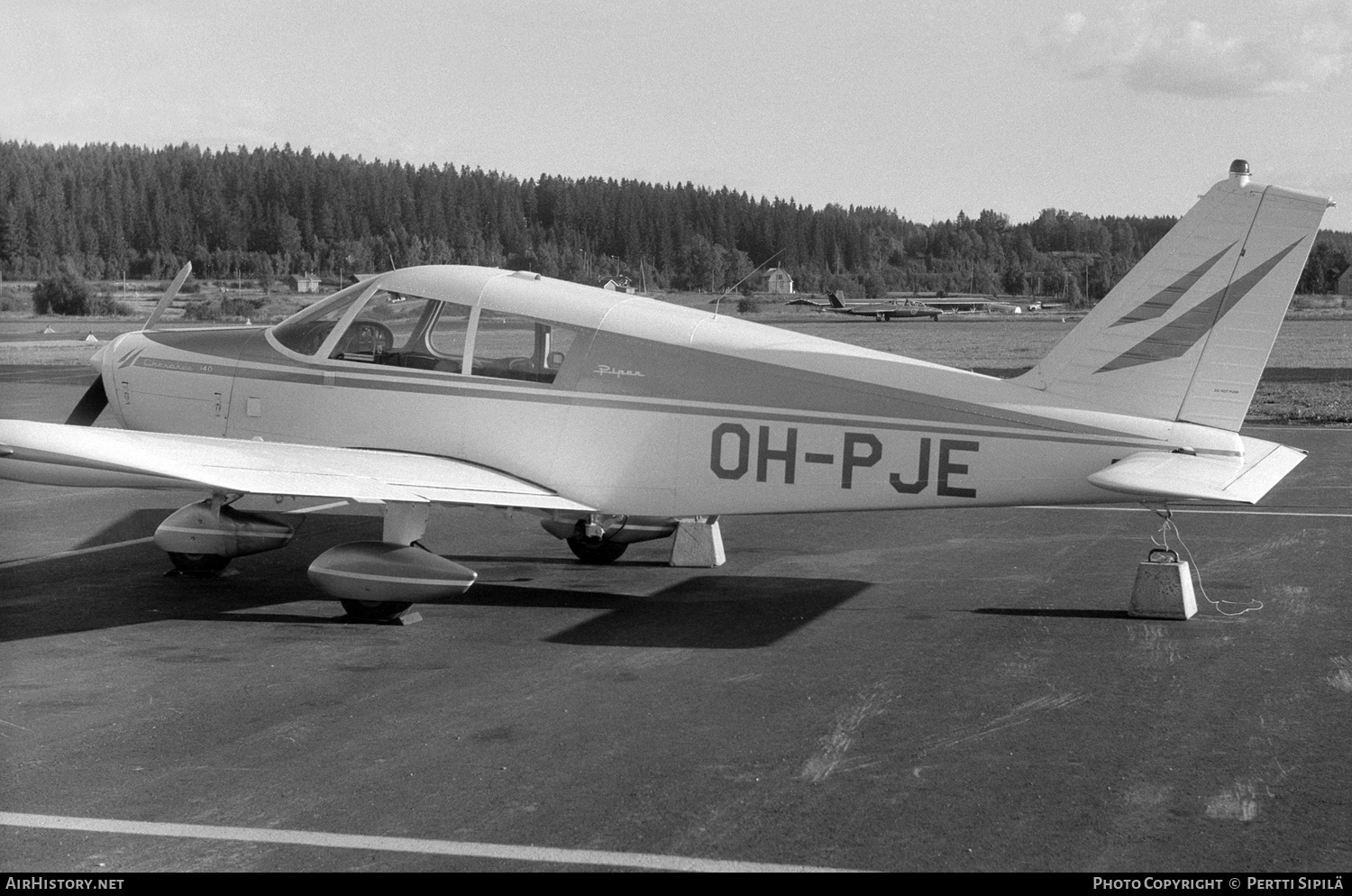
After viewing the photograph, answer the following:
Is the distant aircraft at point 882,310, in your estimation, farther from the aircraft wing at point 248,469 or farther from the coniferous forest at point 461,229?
the aircraft wing at point 248,469

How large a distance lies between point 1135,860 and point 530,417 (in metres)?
5.90

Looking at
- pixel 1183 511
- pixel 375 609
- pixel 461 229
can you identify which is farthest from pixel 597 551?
pixel 461 229

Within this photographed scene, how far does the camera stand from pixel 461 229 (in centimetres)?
4391

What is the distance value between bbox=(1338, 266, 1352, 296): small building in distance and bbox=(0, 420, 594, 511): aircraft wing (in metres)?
126

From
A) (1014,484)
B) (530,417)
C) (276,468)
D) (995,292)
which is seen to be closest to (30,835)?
(276,468)

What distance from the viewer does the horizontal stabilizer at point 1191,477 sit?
786 centimetres

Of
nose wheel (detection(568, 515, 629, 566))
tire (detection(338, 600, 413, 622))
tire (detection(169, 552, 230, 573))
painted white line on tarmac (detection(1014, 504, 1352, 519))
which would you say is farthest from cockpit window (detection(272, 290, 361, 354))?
painted white line on tarmac (detection(1014, 504, 1352, 519))

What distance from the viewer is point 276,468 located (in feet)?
29.4

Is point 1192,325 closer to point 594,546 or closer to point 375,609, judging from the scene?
point 594,546

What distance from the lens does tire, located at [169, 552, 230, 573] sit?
10594mm

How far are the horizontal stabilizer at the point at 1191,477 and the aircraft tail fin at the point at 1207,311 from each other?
34 cm

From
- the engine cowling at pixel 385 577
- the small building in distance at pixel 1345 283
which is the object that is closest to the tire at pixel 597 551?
the engine cowling at pixel 385 577

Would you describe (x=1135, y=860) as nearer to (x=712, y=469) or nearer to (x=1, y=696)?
(x=712, y=469)

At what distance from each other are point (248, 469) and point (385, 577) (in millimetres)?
1161
